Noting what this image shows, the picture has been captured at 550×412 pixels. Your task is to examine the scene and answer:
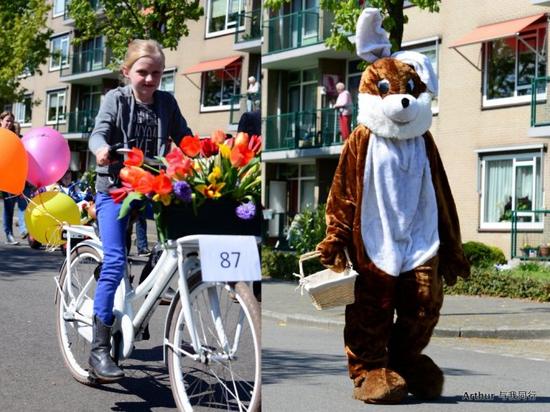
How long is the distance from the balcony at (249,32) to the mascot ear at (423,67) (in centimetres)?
21

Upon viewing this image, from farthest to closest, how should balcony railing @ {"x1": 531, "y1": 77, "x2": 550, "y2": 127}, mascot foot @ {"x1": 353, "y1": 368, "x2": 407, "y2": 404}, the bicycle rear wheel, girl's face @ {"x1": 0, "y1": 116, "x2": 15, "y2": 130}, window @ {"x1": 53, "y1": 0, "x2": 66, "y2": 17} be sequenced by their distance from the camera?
1. the bicycle rear wheel
2. girl's face @ {"x1": 0, "y1": 116, "x2": 15, "y2": 130}
3. window @ {"x1": 53, "y1": 0, "x2": 66, "y2": 17}
4. mascot foot @ {"x1": 353, "y1": 368, "x2": 407, "y2": 404}
5. balcony railing @ {"x1": 531, "y1": 77, "x2": 550, "y2": 127}

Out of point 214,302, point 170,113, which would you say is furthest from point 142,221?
point 170,113

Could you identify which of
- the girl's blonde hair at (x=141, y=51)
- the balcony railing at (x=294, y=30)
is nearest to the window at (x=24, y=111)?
the girl's blonde hair at (x=141, y=51)

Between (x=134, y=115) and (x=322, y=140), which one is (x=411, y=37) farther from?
(x=134, y=115)

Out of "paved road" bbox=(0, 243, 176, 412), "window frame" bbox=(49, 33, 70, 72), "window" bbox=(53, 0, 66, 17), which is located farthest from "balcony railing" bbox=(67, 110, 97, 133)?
"paved road" bbox=(0, 243, 176, 412)

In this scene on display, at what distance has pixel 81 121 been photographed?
6.53 feet

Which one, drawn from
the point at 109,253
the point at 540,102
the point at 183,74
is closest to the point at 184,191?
the point at 183,74

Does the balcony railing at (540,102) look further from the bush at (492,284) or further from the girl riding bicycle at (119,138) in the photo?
the girl riding bicycle at (119,138)

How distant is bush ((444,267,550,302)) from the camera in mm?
1053

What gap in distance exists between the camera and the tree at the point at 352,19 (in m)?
1.12

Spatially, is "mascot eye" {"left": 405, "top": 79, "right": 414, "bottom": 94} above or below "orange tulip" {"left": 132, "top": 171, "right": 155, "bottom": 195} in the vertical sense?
above

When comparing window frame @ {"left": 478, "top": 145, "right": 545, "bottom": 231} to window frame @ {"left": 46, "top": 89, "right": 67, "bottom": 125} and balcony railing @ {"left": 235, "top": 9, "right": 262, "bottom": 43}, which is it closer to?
balcony railing @ {"left": 235, "top": 9, "right": 262, "bottom": 43}

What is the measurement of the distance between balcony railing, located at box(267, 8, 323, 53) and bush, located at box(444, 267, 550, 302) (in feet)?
1.16

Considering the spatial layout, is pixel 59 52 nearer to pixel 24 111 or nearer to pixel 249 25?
pixel 24 111
